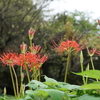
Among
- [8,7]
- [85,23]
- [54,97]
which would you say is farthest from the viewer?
[85,23]

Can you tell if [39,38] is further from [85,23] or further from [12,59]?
[85,23]

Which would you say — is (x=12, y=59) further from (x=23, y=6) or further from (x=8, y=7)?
(x=23, y=6)

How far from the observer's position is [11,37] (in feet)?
21.7

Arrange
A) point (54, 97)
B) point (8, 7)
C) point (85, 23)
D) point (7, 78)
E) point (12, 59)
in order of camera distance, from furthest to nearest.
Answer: point (85, 23) → point (7, 78) → point (8, 7) → point (12, 59) → point (54, 97)

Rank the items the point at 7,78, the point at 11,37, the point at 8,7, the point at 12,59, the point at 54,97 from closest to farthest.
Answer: the point at 54,97, the point at 12,59, the point at 8,7, the point at 11,37, the point at 7,78

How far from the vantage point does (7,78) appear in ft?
23.8

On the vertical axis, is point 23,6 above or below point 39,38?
above

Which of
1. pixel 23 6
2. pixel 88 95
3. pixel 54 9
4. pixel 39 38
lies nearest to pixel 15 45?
pixel 39 38

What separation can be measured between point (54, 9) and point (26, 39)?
1.61 meters

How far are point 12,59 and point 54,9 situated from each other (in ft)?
21.4

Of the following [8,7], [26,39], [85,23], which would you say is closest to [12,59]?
[8,7]

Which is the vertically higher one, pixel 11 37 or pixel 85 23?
pixel 85 23

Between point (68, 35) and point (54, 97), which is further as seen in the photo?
point (68, 35)

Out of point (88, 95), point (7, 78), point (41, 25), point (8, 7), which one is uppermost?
point (8, 7)
